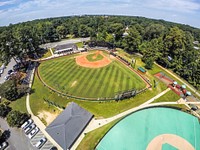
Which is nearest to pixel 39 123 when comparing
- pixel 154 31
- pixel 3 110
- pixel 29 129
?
pixel 29 129

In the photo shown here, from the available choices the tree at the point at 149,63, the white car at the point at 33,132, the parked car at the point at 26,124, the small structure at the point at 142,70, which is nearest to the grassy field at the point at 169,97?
the small structure at the point at 142,70

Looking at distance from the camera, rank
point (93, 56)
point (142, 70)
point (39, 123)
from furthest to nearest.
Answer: point (93, 56), point (142, 70), point (39, 123)

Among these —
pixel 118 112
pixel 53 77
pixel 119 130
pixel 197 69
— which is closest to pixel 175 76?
pixel 197 69

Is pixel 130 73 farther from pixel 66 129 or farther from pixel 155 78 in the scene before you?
pixel 66 129

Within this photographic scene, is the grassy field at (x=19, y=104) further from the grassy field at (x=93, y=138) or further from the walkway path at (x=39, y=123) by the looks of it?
the grassy field at (x=93, y=138)

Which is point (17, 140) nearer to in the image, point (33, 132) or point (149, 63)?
point (33, 132)
